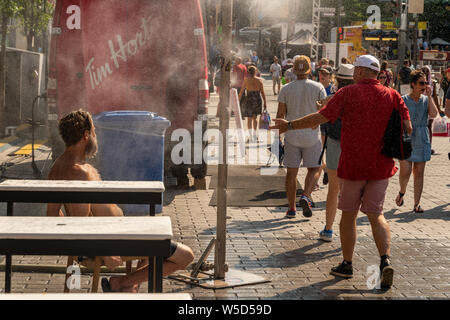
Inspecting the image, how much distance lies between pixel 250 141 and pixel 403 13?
57.1ft

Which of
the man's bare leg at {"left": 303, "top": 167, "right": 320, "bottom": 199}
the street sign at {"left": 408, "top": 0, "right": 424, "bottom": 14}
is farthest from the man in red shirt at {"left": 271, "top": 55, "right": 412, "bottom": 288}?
the street sign at {"left": 408, "top": 0, "right": 424, "bottom": 14}

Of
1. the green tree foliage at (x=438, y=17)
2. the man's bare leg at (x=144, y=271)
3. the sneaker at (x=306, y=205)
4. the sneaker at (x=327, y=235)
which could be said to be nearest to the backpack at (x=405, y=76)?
the sneaker at (x=306, y=205)

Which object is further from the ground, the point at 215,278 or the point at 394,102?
the point at 394,102

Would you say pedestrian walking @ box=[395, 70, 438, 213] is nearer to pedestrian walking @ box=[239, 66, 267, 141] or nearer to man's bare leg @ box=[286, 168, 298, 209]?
man's bare leg @ box=[286, 168, 298, 209]

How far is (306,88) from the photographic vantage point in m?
9.25

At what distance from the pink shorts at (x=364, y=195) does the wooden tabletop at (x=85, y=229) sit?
8.85ft

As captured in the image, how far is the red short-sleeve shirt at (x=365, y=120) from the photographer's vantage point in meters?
6.57

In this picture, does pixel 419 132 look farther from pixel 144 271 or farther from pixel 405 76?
pixel 405 76

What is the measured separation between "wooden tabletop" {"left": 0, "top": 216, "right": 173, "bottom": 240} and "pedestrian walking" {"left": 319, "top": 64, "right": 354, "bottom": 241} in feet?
13.0

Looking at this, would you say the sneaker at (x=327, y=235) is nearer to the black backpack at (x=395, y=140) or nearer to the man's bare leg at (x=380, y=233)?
the man's bare leg at (x=380, y=233)

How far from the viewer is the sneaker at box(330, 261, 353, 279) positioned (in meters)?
6.81

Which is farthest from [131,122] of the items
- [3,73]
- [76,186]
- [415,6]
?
[415,6]
